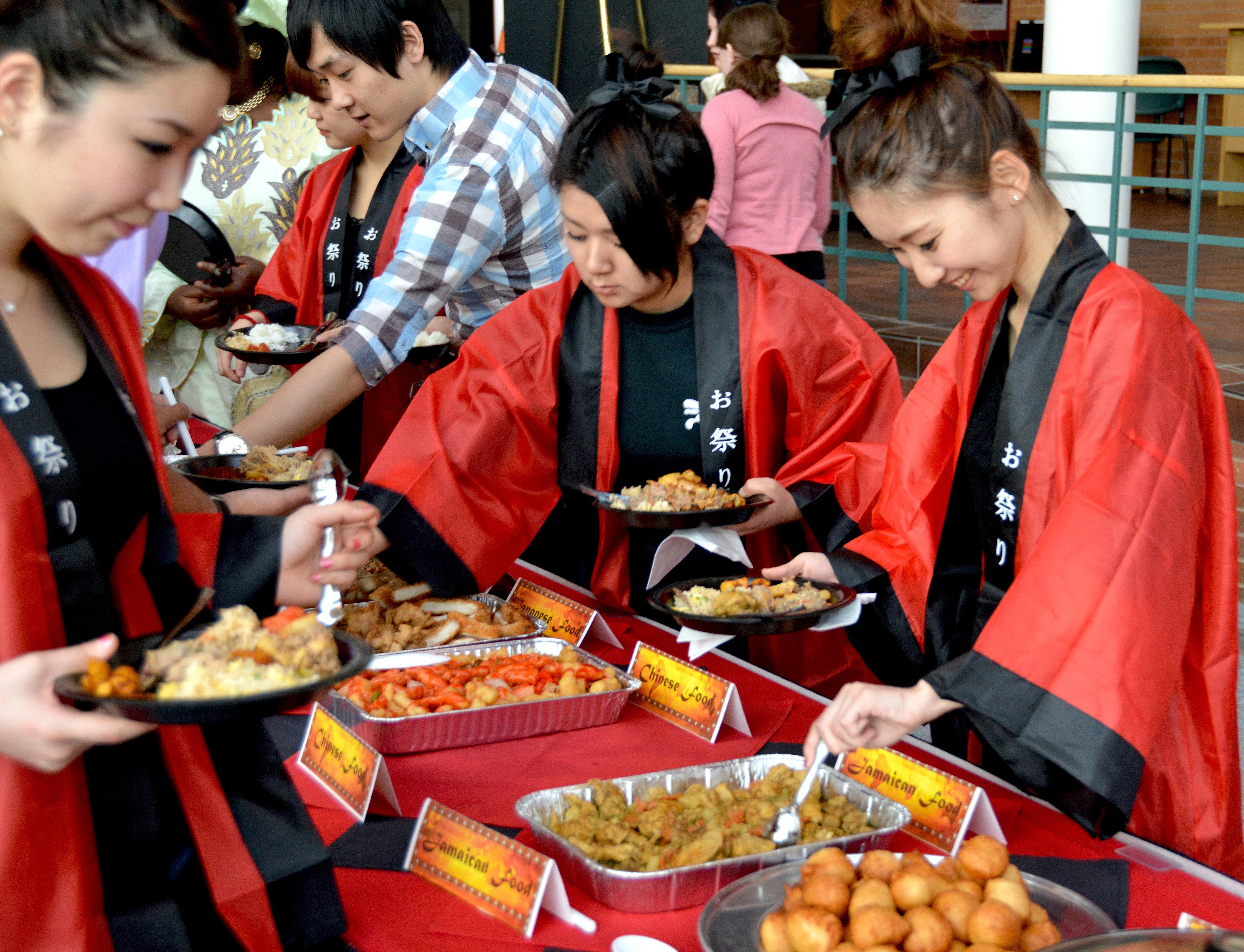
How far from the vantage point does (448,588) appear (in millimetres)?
1954

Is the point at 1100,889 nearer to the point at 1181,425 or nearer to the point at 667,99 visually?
the point at 1181,425

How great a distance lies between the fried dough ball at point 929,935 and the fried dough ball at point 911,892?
2 centimetres

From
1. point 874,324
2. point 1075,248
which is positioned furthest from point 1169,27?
point 1075,248

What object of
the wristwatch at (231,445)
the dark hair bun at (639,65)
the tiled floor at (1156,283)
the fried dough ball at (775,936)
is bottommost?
the tiled floor at (1156,283)

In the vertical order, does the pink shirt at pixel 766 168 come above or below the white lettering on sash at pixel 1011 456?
above

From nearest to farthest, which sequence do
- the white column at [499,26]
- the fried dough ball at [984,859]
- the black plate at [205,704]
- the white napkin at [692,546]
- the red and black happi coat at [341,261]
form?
1. the black plate at [205,704]
2. the fried dough ball at [984,859]
3. the white napkin at [692,546]
4. the red and black happi coat at [341,261]
5. the white column at [499,26]

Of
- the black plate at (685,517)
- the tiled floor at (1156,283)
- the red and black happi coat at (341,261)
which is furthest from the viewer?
the tiled floor at (1156,283)

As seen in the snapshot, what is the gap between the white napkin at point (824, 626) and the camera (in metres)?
1.57

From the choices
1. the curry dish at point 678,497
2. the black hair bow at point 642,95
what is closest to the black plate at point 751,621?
the curry dish at point 678,497

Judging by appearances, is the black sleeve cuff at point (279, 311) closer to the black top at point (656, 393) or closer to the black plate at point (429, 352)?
the black plate at point (429, 352)

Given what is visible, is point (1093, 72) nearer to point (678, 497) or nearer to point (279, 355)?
point (279, 355)

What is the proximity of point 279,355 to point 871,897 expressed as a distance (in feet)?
6.20

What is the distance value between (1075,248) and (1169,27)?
32.7 ft

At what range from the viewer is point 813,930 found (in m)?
1.00
